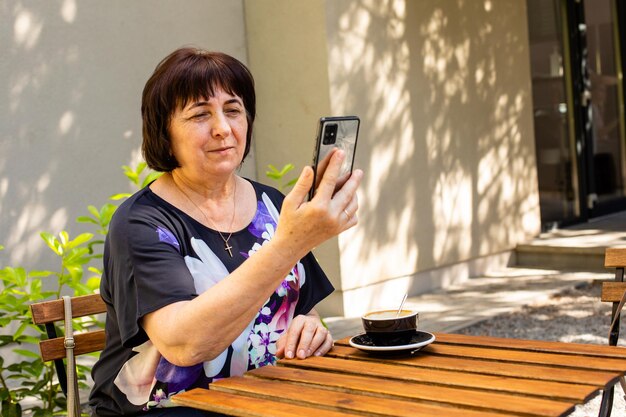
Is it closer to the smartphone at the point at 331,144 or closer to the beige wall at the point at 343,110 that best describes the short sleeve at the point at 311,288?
the smartphone at the point at 331,144

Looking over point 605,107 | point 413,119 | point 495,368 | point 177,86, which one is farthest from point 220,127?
point 605,107

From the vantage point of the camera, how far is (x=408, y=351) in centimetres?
211

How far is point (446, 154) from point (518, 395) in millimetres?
5703

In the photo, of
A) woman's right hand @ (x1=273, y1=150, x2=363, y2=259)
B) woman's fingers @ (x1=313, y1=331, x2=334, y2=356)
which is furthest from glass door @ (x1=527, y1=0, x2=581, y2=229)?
woman's right hand @ (x1=273, y1=150, x2=363, y2=259)

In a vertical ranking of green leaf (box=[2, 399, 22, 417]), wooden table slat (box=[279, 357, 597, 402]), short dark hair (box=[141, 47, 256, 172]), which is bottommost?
green leaf (box=[2, 399, 22, 417])

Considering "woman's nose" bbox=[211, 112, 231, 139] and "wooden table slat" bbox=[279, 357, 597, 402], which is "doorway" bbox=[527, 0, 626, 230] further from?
"wooden table slat" bbox=[279, 357, 597, 402]

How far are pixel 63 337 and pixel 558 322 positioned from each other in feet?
13.0

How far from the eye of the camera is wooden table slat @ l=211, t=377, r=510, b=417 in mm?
1649

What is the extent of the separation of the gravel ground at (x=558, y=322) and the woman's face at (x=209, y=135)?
11.4 ft

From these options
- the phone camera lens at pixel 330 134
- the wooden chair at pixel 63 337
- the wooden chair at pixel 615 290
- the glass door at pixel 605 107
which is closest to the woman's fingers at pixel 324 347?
the phone camera lens at pixel 330 134

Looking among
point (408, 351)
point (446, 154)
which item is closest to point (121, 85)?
point (446, 154)

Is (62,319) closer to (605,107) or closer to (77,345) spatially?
(77,345)

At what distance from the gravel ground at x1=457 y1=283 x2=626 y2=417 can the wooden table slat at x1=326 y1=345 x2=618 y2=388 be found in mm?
3365

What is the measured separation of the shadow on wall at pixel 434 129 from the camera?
643cm
